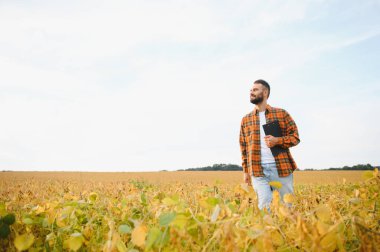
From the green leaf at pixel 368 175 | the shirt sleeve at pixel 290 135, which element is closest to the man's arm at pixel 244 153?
the shirt sleeve at pixel 290 135

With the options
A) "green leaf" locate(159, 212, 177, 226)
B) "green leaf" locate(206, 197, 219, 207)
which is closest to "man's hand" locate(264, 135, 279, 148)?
"green leaf" locate(206, 197, 219, 207)

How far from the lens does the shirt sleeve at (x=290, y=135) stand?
387 cm

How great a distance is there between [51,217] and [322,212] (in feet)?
4.75

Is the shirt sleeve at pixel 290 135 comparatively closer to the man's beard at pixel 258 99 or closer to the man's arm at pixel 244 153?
the man's beard at pixel 258 99

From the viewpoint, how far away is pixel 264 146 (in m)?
4.08

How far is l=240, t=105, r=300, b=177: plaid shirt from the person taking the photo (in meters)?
3.86

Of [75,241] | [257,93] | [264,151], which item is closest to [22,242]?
[75,241]

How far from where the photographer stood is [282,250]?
883mm

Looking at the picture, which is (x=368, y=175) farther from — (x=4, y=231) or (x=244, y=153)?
(x=244, y=153)

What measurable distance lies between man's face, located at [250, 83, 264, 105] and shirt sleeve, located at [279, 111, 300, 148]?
48 centimetres

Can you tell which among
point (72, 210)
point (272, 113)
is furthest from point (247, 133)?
point (72, 210)

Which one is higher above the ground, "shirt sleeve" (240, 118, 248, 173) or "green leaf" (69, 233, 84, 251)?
"shirt sleeve" (240, 118, 248, 173)

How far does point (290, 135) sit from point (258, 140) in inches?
19.4

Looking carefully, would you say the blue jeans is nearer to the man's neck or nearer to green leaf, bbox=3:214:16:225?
the man's neck
